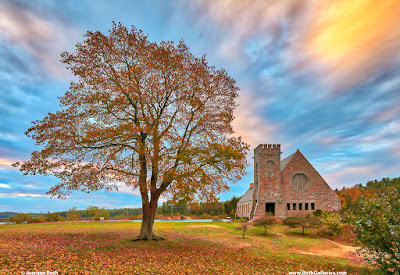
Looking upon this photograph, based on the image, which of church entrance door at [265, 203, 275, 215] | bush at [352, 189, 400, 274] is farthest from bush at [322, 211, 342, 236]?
bush at [352, 189, 400, 274]

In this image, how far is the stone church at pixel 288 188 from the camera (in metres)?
43.2

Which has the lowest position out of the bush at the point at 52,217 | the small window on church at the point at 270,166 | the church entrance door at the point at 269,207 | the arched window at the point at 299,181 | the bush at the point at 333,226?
the bush at the point at 52,217

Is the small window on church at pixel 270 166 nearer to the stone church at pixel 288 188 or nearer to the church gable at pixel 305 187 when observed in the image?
the stone church at pixel 288 188

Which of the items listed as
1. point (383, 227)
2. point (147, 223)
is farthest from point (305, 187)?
point (383, 227)

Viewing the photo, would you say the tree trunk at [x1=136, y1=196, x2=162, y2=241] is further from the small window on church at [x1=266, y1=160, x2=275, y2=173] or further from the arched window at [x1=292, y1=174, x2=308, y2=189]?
the arched window at [x1=292, y1=174, x2=308, y2=189]

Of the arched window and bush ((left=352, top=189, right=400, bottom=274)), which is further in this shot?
the arched window

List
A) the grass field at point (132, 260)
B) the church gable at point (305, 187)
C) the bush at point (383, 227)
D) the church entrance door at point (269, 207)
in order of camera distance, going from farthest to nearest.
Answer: the church entrance door at point (269, 207), the church gable at point (305, 187), the grass field at point (132, 260), the bush at point (383, 227)

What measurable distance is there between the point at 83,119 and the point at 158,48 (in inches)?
285

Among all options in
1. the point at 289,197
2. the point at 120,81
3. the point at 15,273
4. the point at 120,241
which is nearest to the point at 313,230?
the point at 289,197

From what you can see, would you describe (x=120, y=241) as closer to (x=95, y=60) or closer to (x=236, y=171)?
(x=236, y=171)

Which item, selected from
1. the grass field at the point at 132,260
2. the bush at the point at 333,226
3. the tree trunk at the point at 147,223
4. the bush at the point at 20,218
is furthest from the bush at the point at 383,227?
the bush at the point at 20,218

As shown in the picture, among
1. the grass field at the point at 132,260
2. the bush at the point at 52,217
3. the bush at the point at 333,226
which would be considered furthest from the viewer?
the bush at the point at 52,217

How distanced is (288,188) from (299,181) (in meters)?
2.51

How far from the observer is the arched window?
44.5 meters
